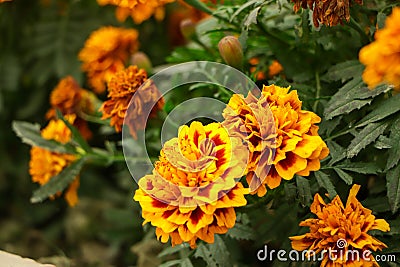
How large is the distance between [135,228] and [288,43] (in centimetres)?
59

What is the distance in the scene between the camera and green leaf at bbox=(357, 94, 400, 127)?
794 mm

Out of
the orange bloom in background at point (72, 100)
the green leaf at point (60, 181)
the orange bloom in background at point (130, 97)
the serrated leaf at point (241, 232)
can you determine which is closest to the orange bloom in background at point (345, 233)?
the serrated leaf at point (241, 232)

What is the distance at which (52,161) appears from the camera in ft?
3.60

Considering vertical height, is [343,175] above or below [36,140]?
above

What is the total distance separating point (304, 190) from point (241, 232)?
155 mm

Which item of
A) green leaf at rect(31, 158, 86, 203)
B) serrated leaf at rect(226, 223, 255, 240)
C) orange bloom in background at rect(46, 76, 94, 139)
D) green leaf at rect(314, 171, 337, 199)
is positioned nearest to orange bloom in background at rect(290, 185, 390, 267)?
green leaf at rect(314, 171, 337, 199)

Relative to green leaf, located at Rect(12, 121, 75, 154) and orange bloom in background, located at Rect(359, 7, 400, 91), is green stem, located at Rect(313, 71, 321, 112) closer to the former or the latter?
orange bloom in background, located at Rect(359, 7, 400, 91)

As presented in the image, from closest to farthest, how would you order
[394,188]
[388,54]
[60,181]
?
[388,54] < [394,188] < [60,181]

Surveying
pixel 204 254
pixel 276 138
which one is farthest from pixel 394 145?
pixel 204 254

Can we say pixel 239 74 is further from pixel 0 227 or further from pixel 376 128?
pixel 0 227

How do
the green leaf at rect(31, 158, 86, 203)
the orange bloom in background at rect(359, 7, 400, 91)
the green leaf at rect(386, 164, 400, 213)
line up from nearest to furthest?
the orange bloom in background at rect(359, 7, 400, 91) → the green leaf at rect(386, 164, 400, 213) → the green leaf at rect(31, 158, 86, 203)

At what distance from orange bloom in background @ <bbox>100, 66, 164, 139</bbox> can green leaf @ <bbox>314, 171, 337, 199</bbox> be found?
280 mm

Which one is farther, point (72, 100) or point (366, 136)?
point (72, 100)

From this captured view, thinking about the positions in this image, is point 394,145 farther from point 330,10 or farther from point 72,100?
point 72,100
